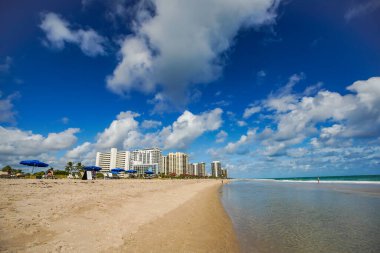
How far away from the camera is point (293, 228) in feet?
37.4

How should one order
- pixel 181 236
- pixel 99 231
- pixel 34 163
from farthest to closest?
1. pixel 34 163
2. pixel 181 236
3. pixel 99 231

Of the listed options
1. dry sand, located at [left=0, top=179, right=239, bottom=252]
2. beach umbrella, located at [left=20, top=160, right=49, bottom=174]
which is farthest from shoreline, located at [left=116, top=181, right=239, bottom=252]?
beach umbrella, located at [left=20, top=160, right=49, bottom=174]

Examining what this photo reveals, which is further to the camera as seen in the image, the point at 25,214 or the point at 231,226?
the point at 231,226

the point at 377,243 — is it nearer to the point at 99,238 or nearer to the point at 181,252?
the point at 181,252

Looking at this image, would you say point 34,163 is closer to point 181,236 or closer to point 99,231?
point 99,231

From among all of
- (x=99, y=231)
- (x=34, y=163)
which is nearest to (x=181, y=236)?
(x=99, y=231)

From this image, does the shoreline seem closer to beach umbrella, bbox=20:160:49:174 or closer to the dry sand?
the dry sand

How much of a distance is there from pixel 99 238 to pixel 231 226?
25.2ft

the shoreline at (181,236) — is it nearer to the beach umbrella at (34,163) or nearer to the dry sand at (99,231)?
the dry sand at (99,231)

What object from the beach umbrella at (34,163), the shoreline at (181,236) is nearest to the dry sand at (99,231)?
the shoreline at (181,236)

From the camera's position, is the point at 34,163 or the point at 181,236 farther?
the point at 34,163

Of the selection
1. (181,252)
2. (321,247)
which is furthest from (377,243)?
(181,252)

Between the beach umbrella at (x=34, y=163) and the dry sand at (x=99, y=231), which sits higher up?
the beach umbrella at (x=34, y=163)

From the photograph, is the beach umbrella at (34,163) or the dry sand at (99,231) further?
the beach umbrella at (34,163)
